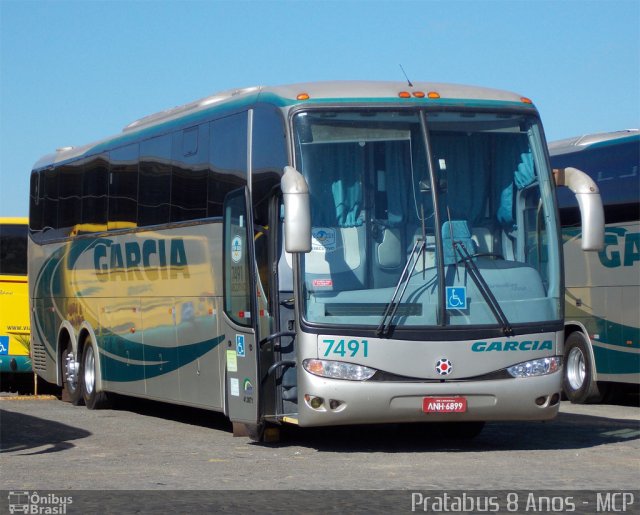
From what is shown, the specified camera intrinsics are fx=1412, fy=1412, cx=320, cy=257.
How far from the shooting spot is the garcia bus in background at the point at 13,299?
2547cm

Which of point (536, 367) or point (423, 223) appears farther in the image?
point (536, 367)

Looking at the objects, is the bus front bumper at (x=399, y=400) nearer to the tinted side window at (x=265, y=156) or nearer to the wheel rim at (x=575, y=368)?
the tinted side window at (x=265, y=156)

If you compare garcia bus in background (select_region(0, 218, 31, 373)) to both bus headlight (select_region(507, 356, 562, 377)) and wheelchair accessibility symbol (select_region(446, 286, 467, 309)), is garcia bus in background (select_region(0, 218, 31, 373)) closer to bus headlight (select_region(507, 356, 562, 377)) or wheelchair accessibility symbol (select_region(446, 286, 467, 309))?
wheelchair accessibility symbol (select_region(446, 286, 467, 309))

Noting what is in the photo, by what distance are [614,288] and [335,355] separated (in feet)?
31.4

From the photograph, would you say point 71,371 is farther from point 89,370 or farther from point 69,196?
point 69,196

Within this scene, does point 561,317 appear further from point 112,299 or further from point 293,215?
point 112,299

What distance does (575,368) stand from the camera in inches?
930

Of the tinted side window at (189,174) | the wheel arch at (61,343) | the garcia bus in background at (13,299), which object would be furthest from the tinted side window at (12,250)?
the tinted side window at (189,174)

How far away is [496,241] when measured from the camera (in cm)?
1428

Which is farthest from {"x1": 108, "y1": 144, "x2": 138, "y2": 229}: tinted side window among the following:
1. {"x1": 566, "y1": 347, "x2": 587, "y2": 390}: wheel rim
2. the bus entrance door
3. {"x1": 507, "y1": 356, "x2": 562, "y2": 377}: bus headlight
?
{"x1": 566, "y1": 347, "x2": 587, "y2": 390}: wheel rim

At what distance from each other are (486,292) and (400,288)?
0.88 meters

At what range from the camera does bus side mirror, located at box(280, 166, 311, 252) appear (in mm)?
13086

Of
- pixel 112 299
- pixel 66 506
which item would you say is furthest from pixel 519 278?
pixel 112 299

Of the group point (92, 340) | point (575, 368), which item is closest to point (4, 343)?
point (92, 340)
